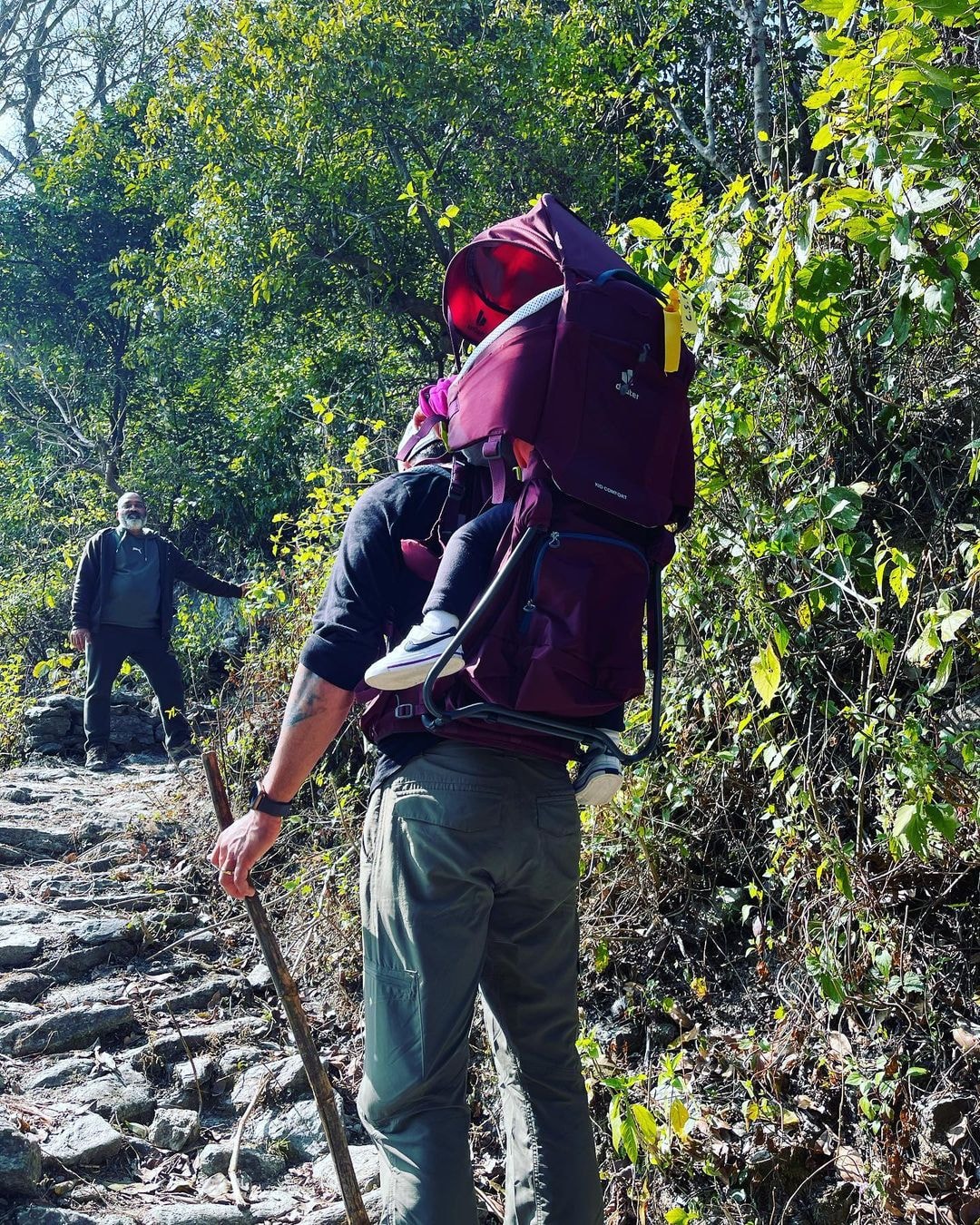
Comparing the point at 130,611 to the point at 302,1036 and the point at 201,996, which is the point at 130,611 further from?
the point at 302,1036

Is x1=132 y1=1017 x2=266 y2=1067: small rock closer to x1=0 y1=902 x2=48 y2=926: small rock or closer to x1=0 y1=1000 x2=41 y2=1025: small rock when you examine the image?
x1=0 y1=1000 x2=41 y2=1025: small rock

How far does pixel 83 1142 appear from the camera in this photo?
360 cm

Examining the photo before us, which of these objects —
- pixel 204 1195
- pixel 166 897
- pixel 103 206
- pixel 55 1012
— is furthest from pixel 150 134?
pixel 204 1195

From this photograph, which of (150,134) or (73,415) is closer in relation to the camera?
(150,134)

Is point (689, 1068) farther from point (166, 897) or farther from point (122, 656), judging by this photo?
point (122, 656)

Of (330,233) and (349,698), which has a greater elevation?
(330,233)

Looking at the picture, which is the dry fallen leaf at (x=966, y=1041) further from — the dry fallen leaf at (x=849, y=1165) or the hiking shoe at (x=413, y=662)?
the hiking shoe at (x=413, y=662)

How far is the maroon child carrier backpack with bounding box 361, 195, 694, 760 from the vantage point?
2242 millimetres

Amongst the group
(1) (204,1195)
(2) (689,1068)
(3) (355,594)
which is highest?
(3) (355,594)

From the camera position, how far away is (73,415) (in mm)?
16234

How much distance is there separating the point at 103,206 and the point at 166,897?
13.7 metres

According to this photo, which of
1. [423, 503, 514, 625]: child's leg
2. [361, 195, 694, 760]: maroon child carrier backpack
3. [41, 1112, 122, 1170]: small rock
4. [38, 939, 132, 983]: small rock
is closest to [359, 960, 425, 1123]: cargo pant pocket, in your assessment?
[361, 195, 694, 760]: maroon child carrier backpack

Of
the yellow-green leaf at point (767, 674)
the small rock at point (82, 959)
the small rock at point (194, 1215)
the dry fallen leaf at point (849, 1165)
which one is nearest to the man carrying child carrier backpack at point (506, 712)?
the yellow-green leaf at point (767, 674)

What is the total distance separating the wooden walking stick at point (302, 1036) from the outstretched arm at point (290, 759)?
0.23 meters
